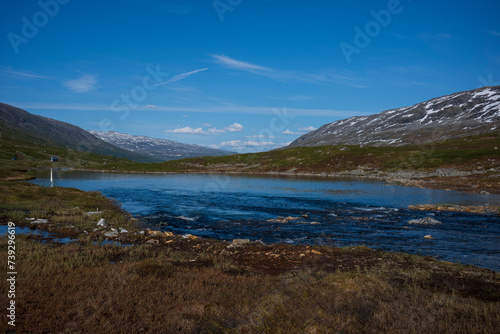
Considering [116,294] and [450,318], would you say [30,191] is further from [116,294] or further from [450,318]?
[450,318]

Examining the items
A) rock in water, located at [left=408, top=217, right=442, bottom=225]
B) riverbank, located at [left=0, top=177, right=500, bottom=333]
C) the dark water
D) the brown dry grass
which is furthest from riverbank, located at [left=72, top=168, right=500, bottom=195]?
the brown dry grass

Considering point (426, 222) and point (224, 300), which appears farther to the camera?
point (426, 222)

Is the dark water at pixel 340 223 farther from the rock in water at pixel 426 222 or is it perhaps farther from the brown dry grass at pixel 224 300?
the brown dry grass at pixel 224 300

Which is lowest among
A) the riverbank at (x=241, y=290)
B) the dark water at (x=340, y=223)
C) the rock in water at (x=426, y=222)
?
the dark water at (x=340, y=223)

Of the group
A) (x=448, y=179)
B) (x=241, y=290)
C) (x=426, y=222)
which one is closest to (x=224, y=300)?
(x=241, y=290)

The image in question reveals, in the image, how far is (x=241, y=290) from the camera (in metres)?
10.5

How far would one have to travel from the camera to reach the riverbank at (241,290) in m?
7.49

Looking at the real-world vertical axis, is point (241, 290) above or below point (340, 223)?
above

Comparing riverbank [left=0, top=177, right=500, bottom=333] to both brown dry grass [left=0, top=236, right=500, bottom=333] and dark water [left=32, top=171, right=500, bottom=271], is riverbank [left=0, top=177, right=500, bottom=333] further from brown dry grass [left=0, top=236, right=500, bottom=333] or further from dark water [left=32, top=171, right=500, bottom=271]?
dark water [left=32, top=171, right=500, bottom=271]

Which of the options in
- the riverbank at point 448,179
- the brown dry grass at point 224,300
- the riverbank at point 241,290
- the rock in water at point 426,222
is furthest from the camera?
the riverbank at point 448,179

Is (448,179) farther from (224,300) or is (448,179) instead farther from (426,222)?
(224,300)

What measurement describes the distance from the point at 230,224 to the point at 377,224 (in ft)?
45.2

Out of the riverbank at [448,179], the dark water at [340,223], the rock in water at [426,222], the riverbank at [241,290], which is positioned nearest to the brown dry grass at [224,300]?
the riverbank at [241,290]

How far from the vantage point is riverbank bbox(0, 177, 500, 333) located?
7.49 meters
